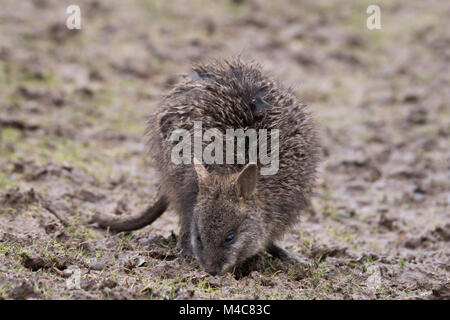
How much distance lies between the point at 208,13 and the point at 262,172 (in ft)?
32.3

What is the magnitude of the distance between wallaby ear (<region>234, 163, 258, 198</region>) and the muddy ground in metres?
0.72

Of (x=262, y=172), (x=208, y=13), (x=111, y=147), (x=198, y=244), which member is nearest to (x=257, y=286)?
(x=198, y=244)

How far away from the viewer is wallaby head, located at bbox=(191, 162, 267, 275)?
20.1 ft

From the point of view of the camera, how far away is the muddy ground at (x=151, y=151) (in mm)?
6078

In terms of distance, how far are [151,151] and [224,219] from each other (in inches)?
64.6

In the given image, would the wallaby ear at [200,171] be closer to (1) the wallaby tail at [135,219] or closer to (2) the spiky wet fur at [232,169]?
(2) the spiky wet fur at [232,169]

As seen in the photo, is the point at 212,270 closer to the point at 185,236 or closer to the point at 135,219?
the point at 185,236

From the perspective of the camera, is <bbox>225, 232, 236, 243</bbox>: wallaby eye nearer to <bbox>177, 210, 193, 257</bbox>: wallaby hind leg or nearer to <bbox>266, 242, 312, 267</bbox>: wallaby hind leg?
<bbox>177, 210, 193, 257</bbox>: wallaby hind leg

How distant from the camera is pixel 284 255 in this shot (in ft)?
23.1

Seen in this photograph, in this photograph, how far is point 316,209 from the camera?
902cm

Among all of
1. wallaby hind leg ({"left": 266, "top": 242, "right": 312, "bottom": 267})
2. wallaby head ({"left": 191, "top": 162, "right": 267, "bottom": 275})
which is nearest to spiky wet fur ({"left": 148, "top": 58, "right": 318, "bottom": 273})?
wallaby head ({"left": 191, "top": 162, "right": 267, "bottom": 275})
